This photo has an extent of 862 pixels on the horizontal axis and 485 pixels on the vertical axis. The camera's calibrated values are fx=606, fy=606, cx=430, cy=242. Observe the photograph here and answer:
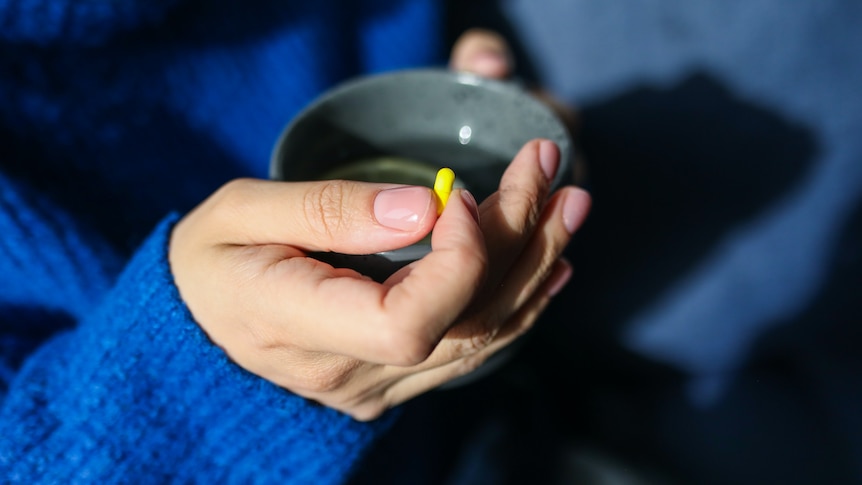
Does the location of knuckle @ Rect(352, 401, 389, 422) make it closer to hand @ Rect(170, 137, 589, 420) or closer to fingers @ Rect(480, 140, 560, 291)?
hand @ Rect(170, 137, 589, 420)

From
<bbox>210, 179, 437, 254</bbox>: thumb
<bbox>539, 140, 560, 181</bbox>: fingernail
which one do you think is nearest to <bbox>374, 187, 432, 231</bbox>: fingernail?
<bbox>210, 179, 437, 254</bbox>: thumb

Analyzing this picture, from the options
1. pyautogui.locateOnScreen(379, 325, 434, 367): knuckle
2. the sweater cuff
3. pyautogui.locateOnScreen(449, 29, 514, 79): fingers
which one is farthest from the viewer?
pyautogui.locateOnScreen(449, 29, 514, 79): fingers

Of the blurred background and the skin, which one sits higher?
the skin

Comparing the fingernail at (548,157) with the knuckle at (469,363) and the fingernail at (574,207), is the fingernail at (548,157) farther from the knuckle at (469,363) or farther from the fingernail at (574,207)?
the knuckle at (469,363)

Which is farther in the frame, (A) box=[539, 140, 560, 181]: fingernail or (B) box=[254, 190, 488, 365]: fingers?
(A) box=[539, 140, 560, 181]: fingernail

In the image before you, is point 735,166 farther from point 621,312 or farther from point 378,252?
point 378,252

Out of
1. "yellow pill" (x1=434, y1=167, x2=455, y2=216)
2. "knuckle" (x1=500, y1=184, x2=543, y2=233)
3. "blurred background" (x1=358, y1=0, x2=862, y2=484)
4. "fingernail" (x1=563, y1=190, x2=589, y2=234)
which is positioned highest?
"yellow pill" (x1=434, y1=167, x2=455, y2=216)
